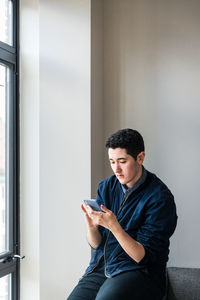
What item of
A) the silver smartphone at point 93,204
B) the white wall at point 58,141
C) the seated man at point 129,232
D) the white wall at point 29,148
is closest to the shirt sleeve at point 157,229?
the seated man at point 129,232

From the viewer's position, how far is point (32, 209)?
2.57 meters

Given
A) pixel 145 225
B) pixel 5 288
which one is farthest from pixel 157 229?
pixel 5 288

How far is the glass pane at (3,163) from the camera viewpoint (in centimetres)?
245

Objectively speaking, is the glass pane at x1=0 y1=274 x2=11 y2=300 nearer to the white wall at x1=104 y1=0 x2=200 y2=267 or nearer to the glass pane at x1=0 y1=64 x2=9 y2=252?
the glass pane at x1=0 y1=64 x2=9 y2=252

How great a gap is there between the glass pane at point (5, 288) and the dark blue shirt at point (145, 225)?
81 cm

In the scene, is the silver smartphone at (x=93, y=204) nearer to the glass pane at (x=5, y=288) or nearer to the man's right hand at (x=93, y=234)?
the man's right hand at (x=93, y=234)

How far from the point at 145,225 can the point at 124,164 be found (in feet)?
0.98

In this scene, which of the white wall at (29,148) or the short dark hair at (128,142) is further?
the white wall at (29,148)

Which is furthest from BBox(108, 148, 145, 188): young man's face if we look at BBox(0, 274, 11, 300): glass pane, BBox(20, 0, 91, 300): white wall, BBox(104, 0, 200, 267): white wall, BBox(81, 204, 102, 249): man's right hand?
BBox(0, 274, 11, 300): glass pane

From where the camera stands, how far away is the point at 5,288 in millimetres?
2500

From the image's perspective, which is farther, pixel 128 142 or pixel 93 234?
pixel 93 234

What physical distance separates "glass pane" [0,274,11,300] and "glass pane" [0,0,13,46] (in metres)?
1.51

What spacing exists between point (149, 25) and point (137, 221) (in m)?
1.41

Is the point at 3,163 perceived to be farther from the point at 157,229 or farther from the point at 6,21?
the point at 157,229
